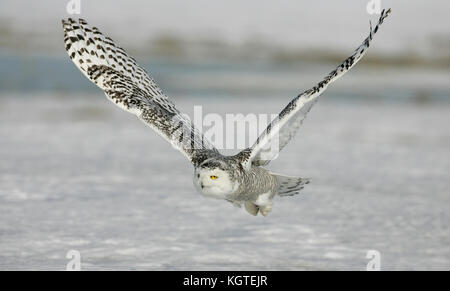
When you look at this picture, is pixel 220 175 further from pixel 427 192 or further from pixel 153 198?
pixel 427 192

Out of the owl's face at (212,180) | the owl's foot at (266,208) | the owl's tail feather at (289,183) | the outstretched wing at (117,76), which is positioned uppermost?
the outstretched wing at (117,76)

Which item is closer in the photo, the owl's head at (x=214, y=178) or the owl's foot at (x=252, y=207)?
the owl's head at (x=214, y=178)

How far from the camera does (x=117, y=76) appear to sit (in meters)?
6.89

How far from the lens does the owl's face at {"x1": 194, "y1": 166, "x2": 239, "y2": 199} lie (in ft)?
16.8

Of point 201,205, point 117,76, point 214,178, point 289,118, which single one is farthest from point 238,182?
point 117,76

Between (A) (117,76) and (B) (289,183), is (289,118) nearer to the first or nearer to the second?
(B) (289,183)

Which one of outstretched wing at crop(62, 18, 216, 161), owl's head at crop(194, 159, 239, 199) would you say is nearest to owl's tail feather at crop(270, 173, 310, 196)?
outstretched wing at crop(62, 18, 216, 161)

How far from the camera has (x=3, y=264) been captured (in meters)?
5.25

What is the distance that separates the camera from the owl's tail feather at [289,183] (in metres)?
6.22

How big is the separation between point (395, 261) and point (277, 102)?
9.42 meters

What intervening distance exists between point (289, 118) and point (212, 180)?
75cm

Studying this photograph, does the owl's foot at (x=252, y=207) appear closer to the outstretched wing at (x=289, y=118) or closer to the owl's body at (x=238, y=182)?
the owl's body at (x=238, y=182)

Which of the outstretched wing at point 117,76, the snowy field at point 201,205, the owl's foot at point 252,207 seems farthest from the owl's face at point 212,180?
the owl's foot at point 252,207

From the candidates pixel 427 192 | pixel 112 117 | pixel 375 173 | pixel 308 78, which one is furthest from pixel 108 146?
pixel 308 78
